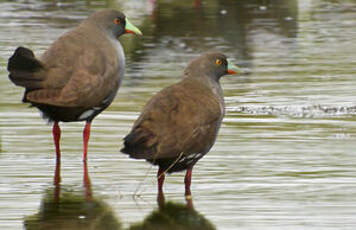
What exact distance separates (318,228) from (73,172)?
9.30 feet

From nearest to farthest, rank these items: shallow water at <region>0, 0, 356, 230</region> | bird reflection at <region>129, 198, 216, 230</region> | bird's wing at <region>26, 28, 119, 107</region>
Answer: bird reflection at <region>129, 198, 216, 230</region>
shallow water at <region>0, 0, 356, 230</region>
bird's wing at <region>26, 28, 119, 107</region>

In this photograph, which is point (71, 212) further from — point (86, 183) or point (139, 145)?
point (86, 183)

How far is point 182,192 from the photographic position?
861cm

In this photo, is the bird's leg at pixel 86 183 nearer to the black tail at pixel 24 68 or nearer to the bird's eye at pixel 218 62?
the black tail at pixel 24 68

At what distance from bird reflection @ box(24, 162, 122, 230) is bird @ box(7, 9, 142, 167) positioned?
1058mm

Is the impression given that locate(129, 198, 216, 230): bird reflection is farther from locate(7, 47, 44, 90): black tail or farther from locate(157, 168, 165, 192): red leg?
locate(7, 47, 44, 90): black tail

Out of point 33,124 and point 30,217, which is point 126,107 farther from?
point 30,217

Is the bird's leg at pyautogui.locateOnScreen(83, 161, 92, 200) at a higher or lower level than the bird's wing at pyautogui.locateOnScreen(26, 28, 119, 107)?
lower

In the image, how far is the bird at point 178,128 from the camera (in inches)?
324

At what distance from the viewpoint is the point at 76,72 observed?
9.90m

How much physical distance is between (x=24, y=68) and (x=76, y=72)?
0.63 m

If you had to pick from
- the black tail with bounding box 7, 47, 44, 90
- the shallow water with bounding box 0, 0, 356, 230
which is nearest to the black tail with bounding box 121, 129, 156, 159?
the shallow water with bounding box 0, 0, 356, 230

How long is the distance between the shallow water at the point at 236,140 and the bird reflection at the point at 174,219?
75 mm

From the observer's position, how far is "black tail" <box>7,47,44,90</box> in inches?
364
